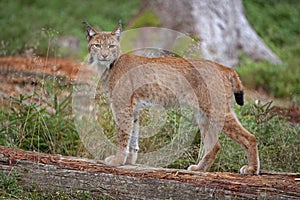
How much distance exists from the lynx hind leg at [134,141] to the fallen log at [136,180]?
0.69m

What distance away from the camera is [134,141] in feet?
20.6

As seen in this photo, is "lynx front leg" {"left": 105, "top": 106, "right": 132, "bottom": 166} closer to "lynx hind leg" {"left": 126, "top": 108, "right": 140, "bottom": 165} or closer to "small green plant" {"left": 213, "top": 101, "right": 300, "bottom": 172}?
"lynx hind leg" {"left": 126, "top": 108, "right": 140, "bottom": 165}

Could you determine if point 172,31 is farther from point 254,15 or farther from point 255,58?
point 254,15

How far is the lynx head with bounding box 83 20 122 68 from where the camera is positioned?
19.9 ft

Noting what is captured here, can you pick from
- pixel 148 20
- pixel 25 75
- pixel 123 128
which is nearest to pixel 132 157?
pixel 123 128

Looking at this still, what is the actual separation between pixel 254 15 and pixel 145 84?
10.3m

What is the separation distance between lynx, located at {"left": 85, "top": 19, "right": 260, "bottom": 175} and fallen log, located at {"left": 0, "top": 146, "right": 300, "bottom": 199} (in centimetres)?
50

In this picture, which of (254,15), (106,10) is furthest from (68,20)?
(254,15)

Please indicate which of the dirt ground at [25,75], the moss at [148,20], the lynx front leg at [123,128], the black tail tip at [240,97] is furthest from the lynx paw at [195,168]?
the moss at [148,20]

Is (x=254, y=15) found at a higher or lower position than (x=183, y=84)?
higher

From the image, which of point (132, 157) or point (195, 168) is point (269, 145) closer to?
point (195, 168)

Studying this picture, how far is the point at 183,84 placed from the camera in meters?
6.04

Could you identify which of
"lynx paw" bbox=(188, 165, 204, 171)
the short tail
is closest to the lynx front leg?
"lynx paw" bbox=(188, 165, 204, 171)

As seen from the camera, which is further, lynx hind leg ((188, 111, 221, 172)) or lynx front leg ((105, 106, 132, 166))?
lynx hind leg ((188, 111, 221, 172))
